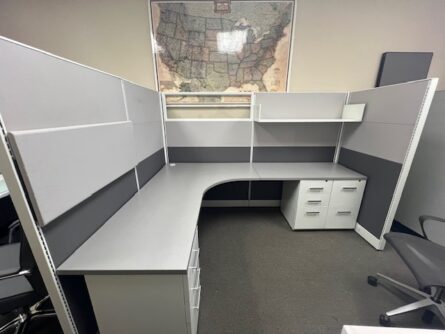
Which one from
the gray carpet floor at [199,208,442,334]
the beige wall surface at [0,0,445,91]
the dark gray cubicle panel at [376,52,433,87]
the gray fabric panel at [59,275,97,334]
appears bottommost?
the gray carpet floor at [199,208,442,334]

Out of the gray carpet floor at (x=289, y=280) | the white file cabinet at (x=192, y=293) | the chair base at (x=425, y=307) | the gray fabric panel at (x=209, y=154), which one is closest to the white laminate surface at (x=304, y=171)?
the gray fabric panel at (x=209, y=154)

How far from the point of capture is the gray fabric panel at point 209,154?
2393mm

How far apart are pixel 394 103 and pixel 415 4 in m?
1.73

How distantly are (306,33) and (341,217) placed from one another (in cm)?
224

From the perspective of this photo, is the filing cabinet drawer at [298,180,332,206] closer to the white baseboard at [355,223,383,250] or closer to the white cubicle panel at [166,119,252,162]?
the white baseboard at [355,223,383,250]

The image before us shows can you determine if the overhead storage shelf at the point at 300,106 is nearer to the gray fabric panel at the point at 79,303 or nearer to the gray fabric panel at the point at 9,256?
the gray fabric panel at the point at 79,303

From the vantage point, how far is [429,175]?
187 cm

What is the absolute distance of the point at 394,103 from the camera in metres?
1.64

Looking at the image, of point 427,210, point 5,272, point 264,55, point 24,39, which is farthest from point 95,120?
point 427,210

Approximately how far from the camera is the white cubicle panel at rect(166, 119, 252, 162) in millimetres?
2295

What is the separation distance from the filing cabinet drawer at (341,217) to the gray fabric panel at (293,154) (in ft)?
2.18

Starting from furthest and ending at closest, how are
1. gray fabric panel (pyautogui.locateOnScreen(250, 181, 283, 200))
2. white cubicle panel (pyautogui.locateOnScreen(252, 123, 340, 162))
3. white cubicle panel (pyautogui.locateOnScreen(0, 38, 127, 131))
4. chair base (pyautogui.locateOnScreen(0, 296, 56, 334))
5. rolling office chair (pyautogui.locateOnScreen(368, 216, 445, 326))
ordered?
1. gray fabric panel (pyautogui.locateOnScreen(250, 181, 283, 200))
2. white cubicle panel (pyautogui.locateOnScreen(252, 123, 340, 162))
3. chair base (pyautogui.locateOnScreen(0, 296, 56, 334))
4. rolling office chair (pyautogui.locateOnScreen(368, 216, 445, 326))
5. white cubicle panel (pyautogui.locateOnScreen(0, 38, 127, 131))

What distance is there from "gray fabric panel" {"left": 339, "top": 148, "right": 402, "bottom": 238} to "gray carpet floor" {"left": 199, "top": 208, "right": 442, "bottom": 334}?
253 mm

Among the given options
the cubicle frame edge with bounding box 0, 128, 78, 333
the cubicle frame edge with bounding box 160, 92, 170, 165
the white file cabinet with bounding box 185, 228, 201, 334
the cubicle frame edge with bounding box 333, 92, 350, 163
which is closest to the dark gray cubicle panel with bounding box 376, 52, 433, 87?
the cubicle frame edge with bounding box 333, 92, 350, 163
